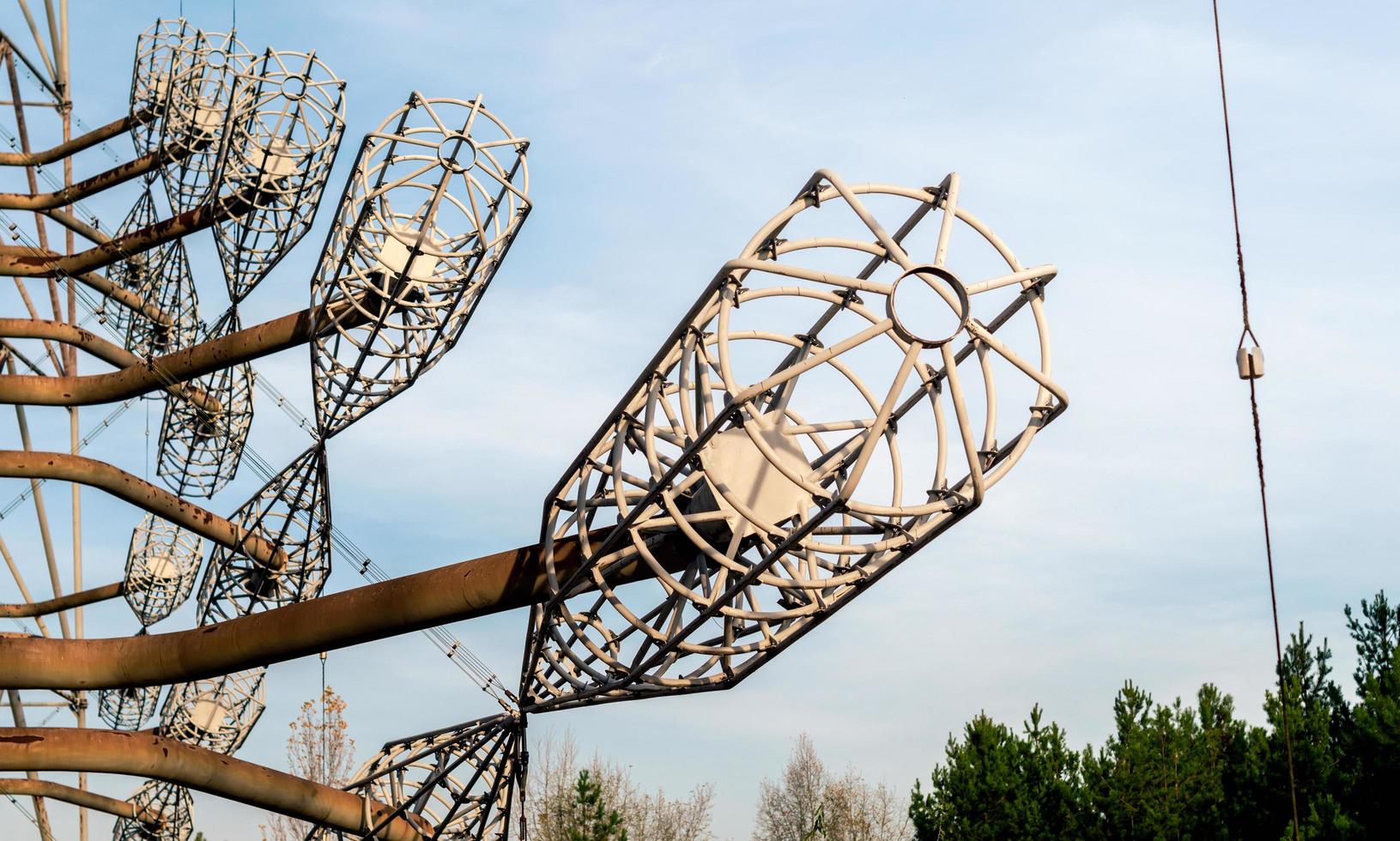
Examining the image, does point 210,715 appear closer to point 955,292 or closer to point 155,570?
point 155,570

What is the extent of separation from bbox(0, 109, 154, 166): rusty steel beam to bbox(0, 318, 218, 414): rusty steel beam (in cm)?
314

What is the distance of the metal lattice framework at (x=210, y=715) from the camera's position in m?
20.4

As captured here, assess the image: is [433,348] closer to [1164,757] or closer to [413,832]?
[413,832]

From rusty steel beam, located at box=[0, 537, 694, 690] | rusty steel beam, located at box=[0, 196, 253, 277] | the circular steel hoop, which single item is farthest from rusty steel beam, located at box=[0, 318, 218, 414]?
the circular steel hoop

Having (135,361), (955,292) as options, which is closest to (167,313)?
(135,361)

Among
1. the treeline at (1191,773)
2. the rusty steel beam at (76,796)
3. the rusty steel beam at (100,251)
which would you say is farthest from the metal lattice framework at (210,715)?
the treeline at (1191,773)

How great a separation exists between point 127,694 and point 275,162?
28.6 ft

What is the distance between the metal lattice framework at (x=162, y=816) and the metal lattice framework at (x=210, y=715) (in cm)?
211

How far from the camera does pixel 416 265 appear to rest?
14930 mm

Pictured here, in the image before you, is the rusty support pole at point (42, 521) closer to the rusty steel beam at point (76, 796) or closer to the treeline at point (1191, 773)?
the rusty steel beam at point (76, 796)

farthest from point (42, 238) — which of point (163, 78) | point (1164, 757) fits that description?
point (1164, 757)

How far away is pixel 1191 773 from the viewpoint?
29.6m

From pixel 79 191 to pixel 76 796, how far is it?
8.32 m

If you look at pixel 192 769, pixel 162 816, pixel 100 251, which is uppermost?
pixel 100 251
